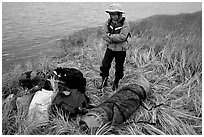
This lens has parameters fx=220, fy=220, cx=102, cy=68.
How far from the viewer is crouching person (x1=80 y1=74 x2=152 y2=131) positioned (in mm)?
2836

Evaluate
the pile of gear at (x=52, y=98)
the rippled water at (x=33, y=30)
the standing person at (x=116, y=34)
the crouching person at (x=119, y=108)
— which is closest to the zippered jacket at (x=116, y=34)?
the standing person at (x=116, y=34)

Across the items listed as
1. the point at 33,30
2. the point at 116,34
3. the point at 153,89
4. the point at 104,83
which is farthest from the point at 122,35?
the point at 33,30

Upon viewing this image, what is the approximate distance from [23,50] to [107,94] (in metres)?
4.33

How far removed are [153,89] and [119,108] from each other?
1.18 metres

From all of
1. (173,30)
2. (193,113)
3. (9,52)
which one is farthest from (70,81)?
(173,30)

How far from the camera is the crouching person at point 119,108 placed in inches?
112

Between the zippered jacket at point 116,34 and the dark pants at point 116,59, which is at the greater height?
the zippered jacket at point 116,34

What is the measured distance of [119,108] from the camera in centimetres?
300

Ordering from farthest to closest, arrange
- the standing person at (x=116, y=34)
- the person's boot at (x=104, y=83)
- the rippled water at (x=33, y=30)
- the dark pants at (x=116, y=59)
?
the rippled water at (x=33, y=30) < the person's boot at (x=104, y=83) < the dark pants at (x=116, y=59) < the standing person at (x=116, y=34)

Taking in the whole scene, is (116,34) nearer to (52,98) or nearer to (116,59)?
(116,59)

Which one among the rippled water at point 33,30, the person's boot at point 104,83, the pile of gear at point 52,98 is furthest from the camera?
the rippled water at point 33,30

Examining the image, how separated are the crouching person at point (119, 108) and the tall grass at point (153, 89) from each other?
0.10 metres

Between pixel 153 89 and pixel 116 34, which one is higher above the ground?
pixel 116 34

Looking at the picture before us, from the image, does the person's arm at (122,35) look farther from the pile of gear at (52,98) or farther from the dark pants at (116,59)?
the pile of gear at (52,98)
